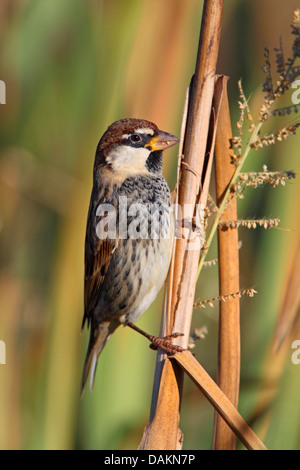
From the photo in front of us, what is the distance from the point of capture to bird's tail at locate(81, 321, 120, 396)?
1.80m

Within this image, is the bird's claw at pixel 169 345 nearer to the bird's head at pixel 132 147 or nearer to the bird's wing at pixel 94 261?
the bird's wing at pixel 94 261

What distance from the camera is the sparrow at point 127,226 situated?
1.64 meters

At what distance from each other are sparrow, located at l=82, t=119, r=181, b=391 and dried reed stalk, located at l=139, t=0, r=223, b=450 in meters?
0.25

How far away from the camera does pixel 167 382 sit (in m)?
1.27

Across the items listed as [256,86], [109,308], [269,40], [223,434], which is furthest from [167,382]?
[269,40]

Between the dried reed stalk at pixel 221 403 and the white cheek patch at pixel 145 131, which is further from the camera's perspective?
the white cheek patch at pixel 145 131

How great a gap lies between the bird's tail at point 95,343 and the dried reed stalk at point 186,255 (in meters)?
0.50

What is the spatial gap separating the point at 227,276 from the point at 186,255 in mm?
108

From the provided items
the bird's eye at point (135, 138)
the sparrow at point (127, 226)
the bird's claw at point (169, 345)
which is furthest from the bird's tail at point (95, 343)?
the bird's eye at point (135, 138)

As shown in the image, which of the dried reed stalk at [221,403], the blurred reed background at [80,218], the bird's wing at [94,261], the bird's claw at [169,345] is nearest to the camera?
the dried reed stalk at [221,403]

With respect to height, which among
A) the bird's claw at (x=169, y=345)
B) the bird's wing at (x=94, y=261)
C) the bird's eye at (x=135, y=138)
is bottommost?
the bird's claw at (x=169, y=345)

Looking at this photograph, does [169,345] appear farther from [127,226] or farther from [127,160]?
[127,160]

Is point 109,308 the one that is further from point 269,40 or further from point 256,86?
point 269,40

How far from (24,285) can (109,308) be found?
0.30 m
